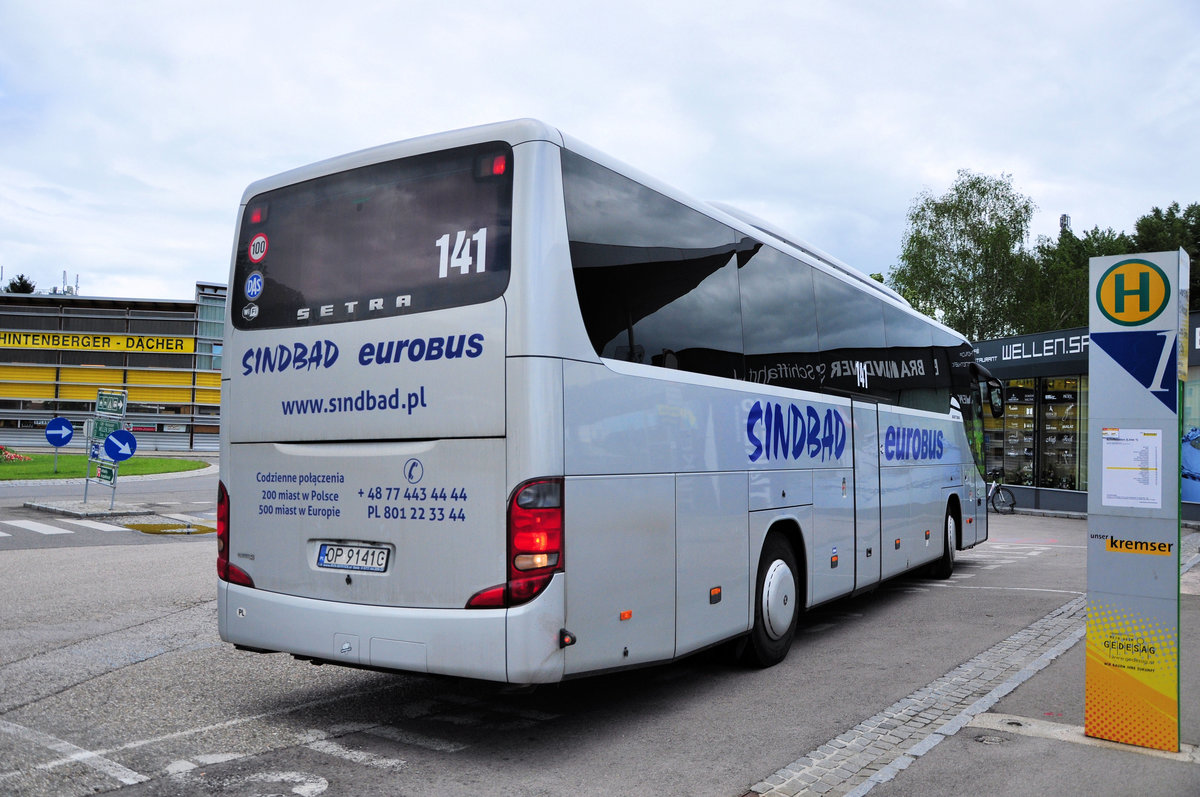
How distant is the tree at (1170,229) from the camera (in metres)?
49.7

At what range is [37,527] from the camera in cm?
1720

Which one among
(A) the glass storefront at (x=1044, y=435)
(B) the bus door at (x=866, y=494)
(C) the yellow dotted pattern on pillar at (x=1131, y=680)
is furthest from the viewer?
(A) the glass storefront at (x=1044, y=435)

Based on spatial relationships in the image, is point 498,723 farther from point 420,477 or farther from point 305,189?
point 305,189

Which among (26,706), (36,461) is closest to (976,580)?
(26,706)

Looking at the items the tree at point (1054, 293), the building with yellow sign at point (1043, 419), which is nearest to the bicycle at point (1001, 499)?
the building with yellow sign at point (1043, 419)

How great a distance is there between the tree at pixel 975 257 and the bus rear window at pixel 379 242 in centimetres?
4924

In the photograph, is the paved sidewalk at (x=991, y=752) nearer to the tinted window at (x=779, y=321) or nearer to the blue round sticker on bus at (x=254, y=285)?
the tinted window at (x=779, y=321)

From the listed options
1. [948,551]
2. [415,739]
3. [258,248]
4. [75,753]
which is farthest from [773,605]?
[948,551]

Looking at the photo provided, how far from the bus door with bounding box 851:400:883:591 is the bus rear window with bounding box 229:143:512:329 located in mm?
4939

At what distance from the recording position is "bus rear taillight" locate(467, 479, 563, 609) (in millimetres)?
4827

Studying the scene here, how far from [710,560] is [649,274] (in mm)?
1863

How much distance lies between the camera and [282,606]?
18.3 feet

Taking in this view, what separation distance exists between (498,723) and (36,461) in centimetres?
3782

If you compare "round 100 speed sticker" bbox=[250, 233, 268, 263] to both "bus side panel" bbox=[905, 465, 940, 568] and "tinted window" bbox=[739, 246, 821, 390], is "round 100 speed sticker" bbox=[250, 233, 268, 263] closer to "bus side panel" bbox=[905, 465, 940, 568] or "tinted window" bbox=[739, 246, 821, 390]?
"tinted window" bbox=[739, 246, 821, 390]
